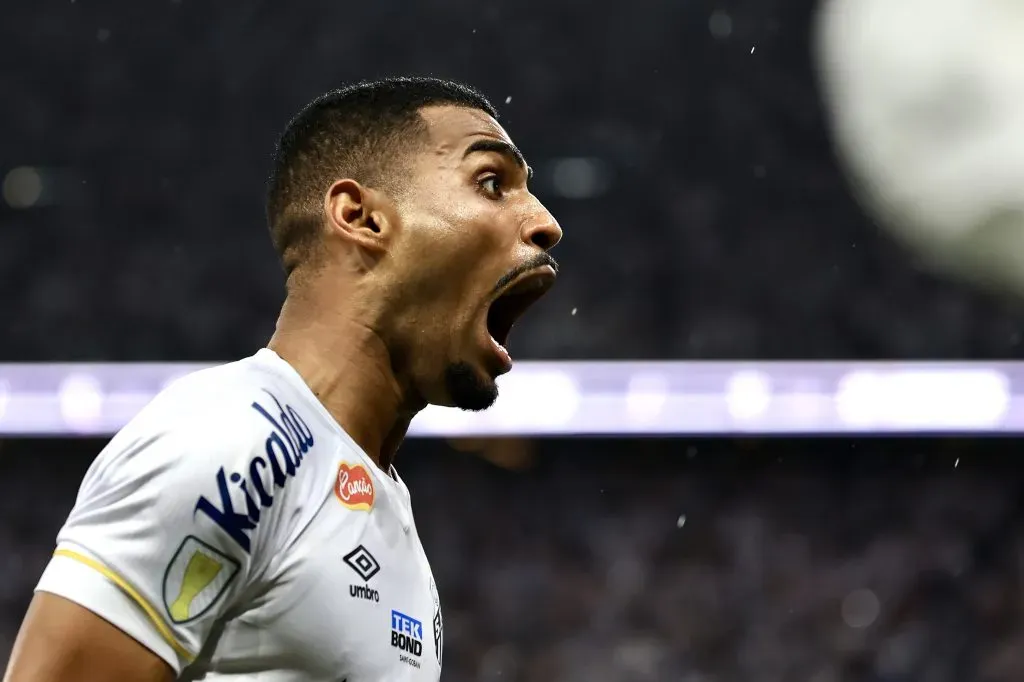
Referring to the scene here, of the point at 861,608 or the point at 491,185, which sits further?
the point at 861,608

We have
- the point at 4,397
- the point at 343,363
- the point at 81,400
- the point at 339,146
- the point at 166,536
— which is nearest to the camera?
the point at 166,536

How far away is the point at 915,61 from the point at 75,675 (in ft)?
17.2

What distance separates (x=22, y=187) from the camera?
18.4 feet

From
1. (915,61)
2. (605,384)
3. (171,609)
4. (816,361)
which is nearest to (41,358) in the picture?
(605,384)

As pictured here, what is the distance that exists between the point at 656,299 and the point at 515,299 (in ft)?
12.8

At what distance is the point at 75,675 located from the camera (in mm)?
1108

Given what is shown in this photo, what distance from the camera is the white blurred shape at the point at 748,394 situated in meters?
5.18

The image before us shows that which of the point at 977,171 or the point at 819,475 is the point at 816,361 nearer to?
the point at 819,475

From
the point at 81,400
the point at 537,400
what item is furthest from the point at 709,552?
the point at 81,400

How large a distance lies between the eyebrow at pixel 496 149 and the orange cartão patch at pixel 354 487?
0.44 meters

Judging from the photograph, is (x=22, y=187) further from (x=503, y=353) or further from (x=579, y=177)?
(x=503, y=353)

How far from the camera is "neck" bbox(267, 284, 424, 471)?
152cm

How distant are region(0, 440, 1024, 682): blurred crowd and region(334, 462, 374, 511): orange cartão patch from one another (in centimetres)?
388

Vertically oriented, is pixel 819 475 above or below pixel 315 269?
above
